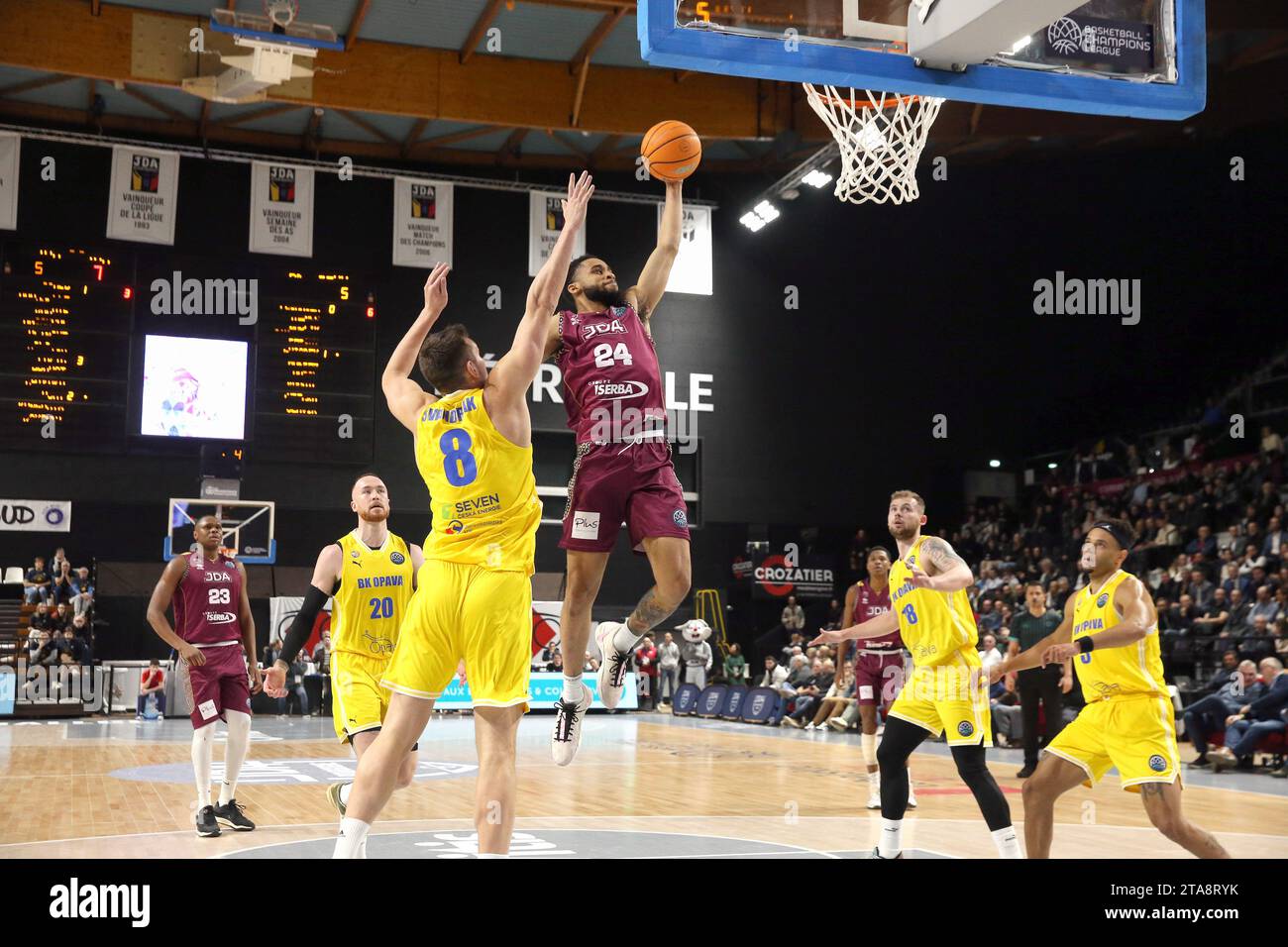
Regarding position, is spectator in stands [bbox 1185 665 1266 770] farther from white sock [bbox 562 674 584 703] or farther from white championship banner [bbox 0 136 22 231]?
white championship banner [bbox 0 136 22 231]

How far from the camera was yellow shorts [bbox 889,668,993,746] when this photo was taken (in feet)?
19.7

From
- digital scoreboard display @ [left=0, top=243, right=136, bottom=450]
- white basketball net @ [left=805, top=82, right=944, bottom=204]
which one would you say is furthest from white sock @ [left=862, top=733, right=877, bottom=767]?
digital scoreboard display @ [left=0, top=243, right=136, bottom=450]

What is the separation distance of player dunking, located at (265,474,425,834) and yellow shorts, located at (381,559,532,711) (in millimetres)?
1708

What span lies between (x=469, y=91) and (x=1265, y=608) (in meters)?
14.1

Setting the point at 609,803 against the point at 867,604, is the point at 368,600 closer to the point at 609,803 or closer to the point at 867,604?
the point at 609,803

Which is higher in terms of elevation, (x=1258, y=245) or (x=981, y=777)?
(x=1258, y=245)

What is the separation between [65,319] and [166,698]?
6.43 m

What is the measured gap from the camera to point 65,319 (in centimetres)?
1978

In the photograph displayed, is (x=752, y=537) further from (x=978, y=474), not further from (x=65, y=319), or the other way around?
(x=65, y=319)

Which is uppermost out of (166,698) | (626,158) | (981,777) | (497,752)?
(626,158)

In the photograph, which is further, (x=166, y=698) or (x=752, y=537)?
(x=752, y=537)

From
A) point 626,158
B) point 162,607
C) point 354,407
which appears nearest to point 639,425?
point 162,607

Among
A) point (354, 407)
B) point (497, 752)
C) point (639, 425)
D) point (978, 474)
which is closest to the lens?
point (497, 752)

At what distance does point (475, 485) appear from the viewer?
4.68 m
